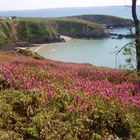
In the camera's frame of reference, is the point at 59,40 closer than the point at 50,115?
No

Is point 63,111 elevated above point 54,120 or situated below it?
below

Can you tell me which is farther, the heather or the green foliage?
the heather

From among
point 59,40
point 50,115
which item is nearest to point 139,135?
point 50,115

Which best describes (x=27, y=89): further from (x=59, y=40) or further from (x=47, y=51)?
(x=59, y=40)

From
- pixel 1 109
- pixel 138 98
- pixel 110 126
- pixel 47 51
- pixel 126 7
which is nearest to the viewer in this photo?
pixel 1 109

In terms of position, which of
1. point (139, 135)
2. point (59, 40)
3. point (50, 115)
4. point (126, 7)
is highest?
point (126, 7)

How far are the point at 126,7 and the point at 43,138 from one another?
1839 centimetres

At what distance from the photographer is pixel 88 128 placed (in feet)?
40.2

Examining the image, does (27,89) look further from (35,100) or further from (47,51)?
(47,51)

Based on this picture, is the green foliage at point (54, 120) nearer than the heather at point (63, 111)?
Yes

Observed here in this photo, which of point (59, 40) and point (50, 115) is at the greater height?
point (50, 115)

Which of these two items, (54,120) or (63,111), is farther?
(63,111)

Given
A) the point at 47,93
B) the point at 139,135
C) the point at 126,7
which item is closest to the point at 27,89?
the point at 47,93

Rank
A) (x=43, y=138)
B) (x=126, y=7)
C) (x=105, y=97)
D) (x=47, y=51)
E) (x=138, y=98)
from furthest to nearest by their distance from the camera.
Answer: (x=47, y=51)
(x=126, y=7)
(x=138, y=98)
(x=105, y=97)
(x=43, y=138)
